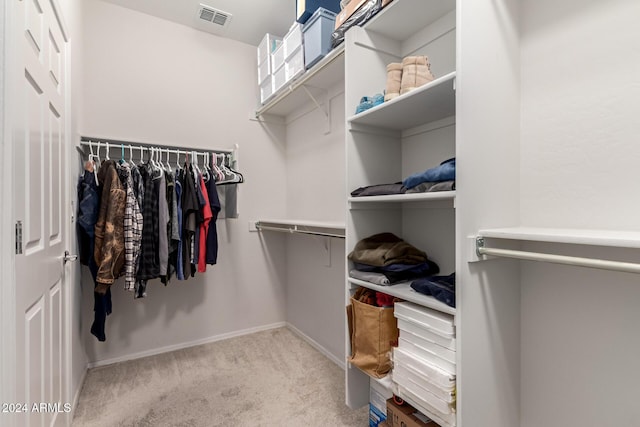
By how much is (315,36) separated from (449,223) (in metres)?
1.45

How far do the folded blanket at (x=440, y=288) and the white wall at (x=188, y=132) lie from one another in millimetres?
2003

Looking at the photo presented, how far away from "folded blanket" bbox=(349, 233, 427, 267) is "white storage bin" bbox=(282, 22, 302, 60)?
1504 mm

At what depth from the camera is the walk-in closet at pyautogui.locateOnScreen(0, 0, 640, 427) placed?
1.06 m

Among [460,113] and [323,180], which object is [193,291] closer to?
[323,180]

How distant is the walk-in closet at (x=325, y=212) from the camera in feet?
3.49

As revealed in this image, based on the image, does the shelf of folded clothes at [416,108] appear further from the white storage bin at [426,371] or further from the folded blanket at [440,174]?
the white storage bin at [426,371]

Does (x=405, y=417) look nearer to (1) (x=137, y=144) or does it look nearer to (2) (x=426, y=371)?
(2) (x=426, y=371)

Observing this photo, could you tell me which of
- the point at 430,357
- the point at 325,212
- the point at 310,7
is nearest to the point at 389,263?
the point at 430,357

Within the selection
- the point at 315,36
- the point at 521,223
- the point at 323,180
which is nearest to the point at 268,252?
the point at 323,180

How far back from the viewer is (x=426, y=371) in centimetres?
121

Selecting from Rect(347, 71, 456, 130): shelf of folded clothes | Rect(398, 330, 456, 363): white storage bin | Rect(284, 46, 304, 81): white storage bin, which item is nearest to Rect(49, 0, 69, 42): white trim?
Rect(284, 46, 304, 81): white storage bin

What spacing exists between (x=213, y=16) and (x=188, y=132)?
3.18 ft

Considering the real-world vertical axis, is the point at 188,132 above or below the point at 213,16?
below

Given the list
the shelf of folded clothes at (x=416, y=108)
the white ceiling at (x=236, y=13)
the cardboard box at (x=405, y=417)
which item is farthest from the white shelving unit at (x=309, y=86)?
the cardboard box at (x=405, y=417)
